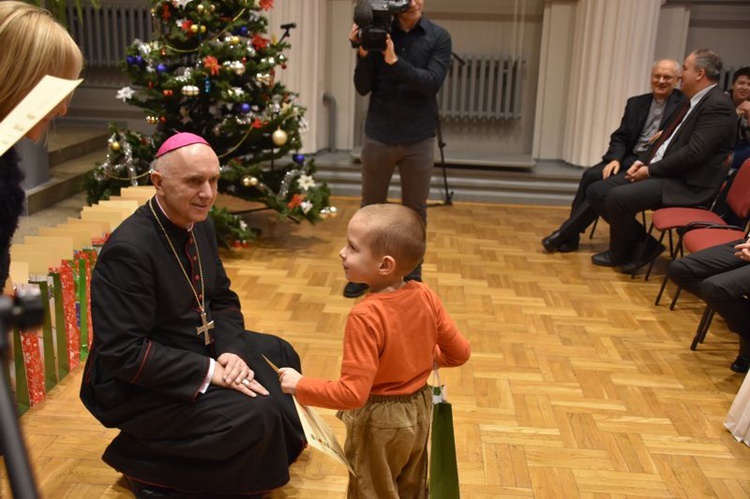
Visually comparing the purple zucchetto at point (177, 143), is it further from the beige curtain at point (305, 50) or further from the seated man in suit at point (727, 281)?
the beige curtain at point (305, 50)

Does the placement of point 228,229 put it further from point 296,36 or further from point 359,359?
point 359,359

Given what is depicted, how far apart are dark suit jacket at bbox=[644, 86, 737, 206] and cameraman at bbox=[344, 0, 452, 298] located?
71.4 inches

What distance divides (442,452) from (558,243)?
4.10 m

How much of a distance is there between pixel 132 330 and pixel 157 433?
14.6 inches

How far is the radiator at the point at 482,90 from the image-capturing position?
8.47 metres

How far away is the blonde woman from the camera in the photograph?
178 cm

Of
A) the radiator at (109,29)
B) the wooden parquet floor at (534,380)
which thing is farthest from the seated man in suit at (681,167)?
the radiator at (109,29)

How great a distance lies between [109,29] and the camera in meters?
9.09

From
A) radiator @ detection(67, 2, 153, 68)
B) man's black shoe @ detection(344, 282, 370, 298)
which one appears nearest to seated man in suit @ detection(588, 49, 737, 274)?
man's black shoe @ detection(344, 282, 370, 298)

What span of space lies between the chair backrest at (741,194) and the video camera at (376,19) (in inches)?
92.4

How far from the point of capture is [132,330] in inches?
95.9

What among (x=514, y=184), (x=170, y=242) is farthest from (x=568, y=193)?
(x=170, y=242)

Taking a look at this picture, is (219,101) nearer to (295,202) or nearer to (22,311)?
(295,202)

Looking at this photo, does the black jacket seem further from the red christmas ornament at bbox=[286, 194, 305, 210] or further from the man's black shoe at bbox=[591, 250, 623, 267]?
the man's black shoe at bbox=[591, 250, 623, 267]
